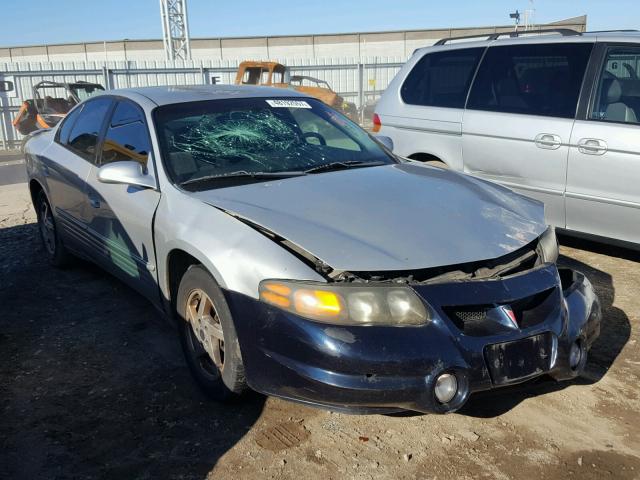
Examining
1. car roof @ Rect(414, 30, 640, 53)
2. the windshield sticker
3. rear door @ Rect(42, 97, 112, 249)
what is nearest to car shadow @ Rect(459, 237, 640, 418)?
car roof @ Rect(414, 30, 640, 53)

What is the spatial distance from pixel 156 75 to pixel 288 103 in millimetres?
16830

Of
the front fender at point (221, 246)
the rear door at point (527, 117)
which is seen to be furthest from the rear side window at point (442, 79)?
the front fender at point (221, 246)

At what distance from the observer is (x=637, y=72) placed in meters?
4.91

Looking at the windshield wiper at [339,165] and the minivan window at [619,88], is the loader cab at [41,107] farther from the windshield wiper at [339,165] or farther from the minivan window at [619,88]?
the windshield wiper at [339,165]

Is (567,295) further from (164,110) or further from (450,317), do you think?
(164,110)

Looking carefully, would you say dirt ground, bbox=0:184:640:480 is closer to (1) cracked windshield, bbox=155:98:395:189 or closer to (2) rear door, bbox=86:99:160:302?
(2) rear door, bbox=86:99:160:302

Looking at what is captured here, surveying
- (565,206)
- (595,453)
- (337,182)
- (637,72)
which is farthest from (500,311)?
(637,72)

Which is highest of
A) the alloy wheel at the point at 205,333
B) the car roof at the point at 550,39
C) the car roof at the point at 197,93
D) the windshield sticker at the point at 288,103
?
the car roof at the point at 550,39

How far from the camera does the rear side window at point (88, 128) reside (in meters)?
4.53

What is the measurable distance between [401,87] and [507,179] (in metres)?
1.59

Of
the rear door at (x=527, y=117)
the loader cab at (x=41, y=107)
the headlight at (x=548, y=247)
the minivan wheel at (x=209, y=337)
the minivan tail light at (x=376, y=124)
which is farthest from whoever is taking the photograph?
the loader cab at (x=41, y=107)

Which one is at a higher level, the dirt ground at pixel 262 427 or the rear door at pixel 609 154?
the rear door at pixel 609 154

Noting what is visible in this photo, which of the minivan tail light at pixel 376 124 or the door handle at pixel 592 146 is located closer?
the door handle at pixel 592 146

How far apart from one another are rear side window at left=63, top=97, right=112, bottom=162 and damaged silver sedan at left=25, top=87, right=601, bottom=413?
0.75 feet
